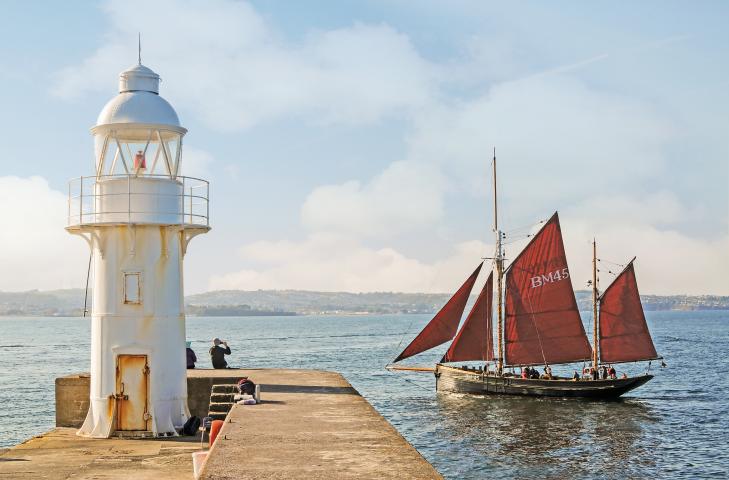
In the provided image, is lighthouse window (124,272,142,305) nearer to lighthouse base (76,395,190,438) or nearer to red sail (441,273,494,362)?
lighthouse base (76,395,190,438)

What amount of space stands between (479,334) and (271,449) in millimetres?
40298

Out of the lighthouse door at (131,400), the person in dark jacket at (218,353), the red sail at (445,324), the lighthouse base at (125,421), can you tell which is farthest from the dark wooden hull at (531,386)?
the lighthouse door at (131,400)

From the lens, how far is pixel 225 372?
22.5 m

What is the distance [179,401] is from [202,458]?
5722 millimetres

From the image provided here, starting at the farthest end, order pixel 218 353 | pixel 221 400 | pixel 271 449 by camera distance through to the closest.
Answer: pixel 218 353
pixel 221 400
pixel 271 449

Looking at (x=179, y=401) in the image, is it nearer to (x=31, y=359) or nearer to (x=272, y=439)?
(x=272, y=439)

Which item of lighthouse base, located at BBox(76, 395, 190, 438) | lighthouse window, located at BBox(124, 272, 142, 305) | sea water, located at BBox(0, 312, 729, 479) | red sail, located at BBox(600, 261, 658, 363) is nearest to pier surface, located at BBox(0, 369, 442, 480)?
lighthouse base, located at BBox(76, 395, 190, 438)

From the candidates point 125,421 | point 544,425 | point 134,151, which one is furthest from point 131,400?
point 544,425

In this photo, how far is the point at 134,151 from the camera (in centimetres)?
1844

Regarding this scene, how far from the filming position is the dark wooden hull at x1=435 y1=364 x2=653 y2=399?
160ft

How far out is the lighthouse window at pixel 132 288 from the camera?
18078mm

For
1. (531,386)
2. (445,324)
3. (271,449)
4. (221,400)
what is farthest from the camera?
(445,324)

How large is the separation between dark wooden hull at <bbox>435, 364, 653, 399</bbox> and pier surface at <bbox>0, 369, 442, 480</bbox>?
29997mm

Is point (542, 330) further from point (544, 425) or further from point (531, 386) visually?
point (544, 425)
